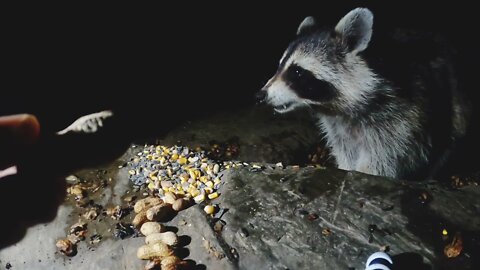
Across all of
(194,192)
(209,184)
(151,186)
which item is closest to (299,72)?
(209,184)

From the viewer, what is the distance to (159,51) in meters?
6.11

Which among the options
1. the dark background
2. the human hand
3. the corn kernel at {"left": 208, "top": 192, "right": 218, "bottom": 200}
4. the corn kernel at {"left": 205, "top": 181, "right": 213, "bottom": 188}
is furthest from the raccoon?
the human hand

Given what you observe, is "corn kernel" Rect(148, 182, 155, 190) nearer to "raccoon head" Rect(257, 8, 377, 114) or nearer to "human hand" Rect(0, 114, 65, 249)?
"human hand" Rect(0, 114, 65, 249)

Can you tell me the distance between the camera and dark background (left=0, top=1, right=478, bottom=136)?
4691mm

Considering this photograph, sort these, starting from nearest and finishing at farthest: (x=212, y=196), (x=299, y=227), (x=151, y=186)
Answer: (x=299, y=227) → (x=212, y=196) → (x=151, y=186)

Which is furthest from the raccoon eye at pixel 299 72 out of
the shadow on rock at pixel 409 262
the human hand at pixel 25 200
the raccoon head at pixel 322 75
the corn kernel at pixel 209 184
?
the human hand at pixel 25 200

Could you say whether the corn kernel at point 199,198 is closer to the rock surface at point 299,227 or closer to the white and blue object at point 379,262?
the rock surface at point 299,227

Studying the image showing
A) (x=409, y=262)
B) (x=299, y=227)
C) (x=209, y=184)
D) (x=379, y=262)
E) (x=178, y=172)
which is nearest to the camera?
(x=379, y=262)

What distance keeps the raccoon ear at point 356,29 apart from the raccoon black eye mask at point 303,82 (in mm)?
354

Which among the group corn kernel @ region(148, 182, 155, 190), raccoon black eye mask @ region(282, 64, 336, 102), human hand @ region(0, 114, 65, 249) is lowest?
human hand @ region(0, 114, 65, 249)

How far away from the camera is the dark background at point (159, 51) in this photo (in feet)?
15.4

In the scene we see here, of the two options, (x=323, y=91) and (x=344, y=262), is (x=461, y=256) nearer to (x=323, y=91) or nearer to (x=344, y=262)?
(x=344, y=262)

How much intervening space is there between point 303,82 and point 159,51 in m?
3.25

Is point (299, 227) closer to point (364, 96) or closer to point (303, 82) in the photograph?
point (303, 82)
